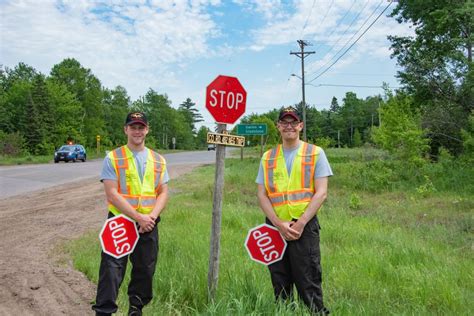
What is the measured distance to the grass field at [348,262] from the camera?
418 centimetres

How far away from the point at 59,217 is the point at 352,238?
21.6ft

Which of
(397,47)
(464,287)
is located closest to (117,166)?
(464,287)

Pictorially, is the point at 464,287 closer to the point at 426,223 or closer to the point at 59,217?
the point at 426,223

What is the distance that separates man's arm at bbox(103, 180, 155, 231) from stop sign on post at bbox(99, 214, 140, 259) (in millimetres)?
74

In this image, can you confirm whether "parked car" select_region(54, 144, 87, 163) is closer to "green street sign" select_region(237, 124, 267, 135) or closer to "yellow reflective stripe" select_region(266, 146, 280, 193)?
"green street sign" select_region(237, 124, 267, 135)

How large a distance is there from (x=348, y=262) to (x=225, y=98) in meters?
2.94

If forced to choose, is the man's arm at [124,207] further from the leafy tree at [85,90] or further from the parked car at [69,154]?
the leafy tree at [85,90]

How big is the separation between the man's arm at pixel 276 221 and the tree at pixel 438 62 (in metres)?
14.4

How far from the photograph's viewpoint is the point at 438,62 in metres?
18.7

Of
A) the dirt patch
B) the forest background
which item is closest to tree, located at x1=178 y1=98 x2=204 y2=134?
the forest background

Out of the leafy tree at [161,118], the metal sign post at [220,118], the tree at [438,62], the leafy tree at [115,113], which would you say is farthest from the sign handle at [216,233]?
the leafy tree at [161,118]

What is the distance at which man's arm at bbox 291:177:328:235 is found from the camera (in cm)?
360

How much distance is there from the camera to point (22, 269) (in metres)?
5.85

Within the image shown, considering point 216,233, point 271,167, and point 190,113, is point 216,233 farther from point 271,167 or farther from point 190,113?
point 190,113
